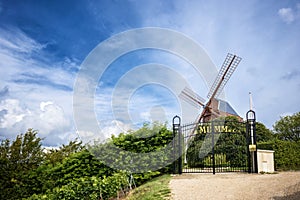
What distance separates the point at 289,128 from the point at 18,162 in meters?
19.6

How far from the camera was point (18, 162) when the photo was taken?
11.9 metres

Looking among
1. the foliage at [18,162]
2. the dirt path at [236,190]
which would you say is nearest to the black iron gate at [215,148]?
the dirt path at [236,190]

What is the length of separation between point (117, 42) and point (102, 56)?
120 centimetres

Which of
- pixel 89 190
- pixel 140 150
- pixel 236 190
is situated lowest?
pixel 89 190

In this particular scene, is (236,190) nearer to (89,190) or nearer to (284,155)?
(89,190)

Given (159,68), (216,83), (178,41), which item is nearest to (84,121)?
(159,68)

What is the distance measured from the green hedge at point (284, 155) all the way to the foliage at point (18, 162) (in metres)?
10.1

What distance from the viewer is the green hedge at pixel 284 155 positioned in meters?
12.5

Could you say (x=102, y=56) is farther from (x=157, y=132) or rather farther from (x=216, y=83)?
(x=216, y=83)

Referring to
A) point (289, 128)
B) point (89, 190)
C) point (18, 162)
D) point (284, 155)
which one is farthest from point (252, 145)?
point (289, 128)

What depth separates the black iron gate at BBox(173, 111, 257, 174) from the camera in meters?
11.1

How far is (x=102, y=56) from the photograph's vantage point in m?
9.85

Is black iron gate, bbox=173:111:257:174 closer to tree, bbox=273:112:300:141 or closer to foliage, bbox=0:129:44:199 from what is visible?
foliage, bbox=0:129:44:199

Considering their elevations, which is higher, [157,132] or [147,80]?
[147,80]
